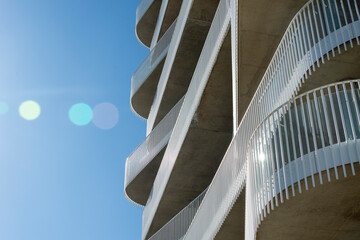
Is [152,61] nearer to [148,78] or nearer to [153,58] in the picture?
[153,58]

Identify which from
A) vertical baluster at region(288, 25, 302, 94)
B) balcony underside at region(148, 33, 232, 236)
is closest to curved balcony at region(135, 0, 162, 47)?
balcony underside at region(148, 33, 232, 236)

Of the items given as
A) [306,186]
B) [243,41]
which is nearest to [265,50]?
[243,41]

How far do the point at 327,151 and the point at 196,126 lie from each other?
9.29m

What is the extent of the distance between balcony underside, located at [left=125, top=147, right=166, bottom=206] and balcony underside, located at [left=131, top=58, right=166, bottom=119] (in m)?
4.32

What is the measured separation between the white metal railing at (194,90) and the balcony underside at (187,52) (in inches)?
19.3

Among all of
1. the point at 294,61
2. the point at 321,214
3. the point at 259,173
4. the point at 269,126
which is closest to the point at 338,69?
the point at 294,61

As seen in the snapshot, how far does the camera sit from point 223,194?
11.1 m

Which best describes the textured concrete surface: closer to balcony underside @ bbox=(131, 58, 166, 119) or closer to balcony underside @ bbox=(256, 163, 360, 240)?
balcony underside @ bbox=(131, 58, 166, 119)

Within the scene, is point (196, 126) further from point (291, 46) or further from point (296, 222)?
point (296, 222)

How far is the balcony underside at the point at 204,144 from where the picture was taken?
15367 mm

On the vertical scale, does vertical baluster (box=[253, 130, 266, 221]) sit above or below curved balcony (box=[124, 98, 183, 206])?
below

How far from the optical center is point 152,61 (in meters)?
25.3

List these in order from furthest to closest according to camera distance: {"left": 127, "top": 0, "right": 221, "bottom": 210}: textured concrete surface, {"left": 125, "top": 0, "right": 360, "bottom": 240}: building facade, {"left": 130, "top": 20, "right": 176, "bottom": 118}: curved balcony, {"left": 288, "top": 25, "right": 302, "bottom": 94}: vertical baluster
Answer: {"left": 130, "top": 20, "right": 176, "bottom": 118}: curved balcony → {"left": 127, "top": 0, "right": 221, "bottom": 210}: textured concrete surface → {"left": 288, "top": 25, "right": 302, "bottom": 94}: vertical baluster → {"left": 125, "top": 0, "right": 360, "bottom": 240}: building facade

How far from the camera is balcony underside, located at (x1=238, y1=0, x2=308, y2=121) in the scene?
12.2 m
